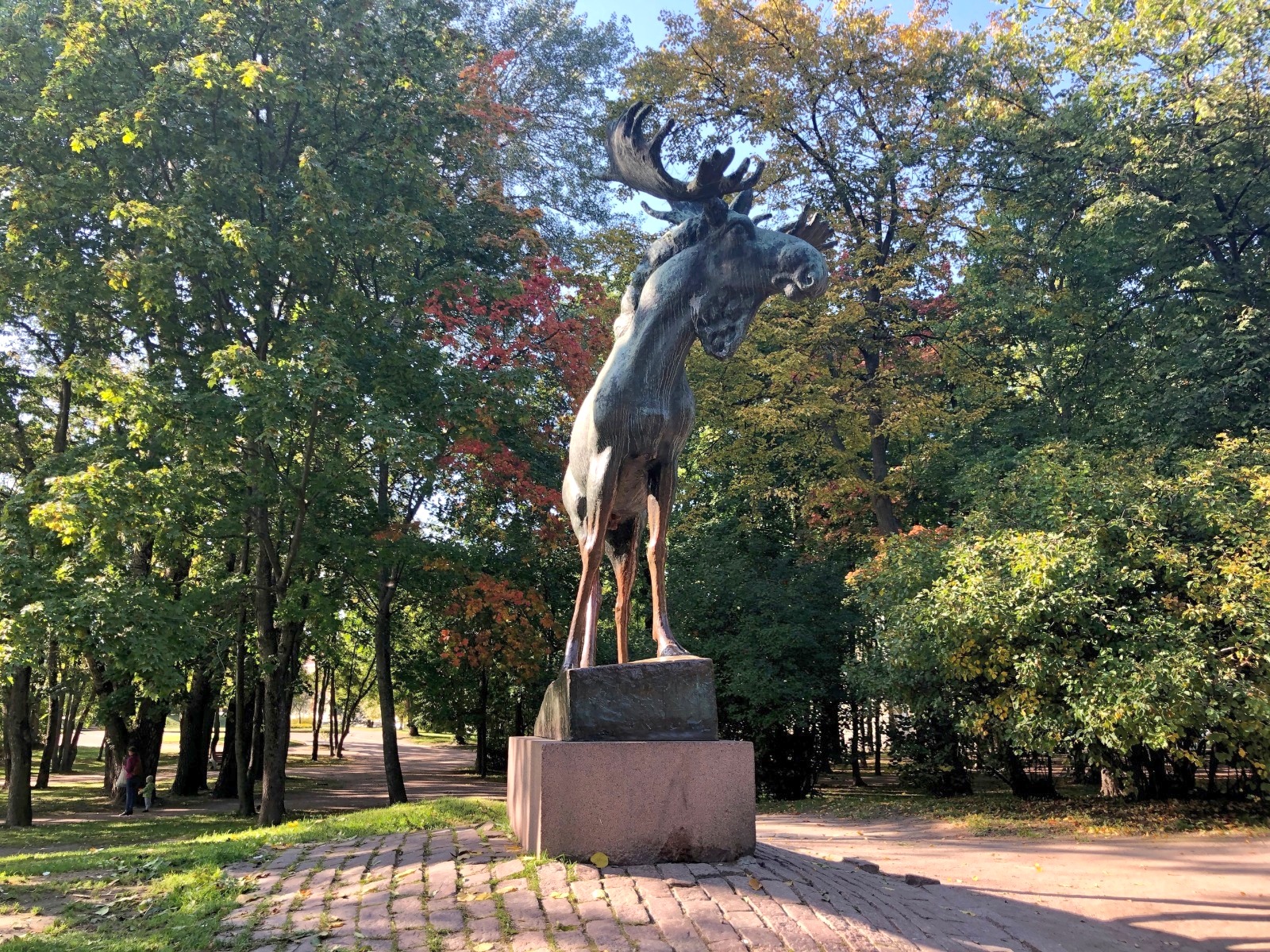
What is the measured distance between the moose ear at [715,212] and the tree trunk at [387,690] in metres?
11.1

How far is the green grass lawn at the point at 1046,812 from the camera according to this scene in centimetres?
1097

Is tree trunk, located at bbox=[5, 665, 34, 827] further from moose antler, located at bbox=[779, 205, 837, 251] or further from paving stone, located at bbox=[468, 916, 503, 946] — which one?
moose antler, located at bbox=[779, 205, 837, 251]

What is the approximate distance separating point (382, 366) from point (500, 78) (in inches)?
416

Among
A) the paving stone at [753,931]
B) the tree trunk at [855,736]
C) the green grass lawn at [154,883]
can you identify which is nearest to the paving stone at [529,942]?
the paving stone at [753,931]

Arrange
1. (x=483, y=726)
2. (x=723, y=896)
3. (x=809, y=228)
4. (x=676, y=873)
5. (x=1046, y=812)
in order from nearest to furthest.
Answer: (x=723, y=896), (x=676, y=873), (x=809, y=228), (x=1046, y=812), (x=483, y=726)

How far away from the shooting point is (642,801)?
4645mm

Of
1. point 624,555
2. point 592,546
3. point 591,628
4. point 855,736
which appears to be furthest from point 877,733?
point 592,546

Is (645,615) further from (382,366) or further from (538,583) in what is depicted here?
(382,366)

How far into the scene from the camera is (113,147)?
1222 centimetres

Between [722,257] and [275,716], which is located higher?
[722,257]

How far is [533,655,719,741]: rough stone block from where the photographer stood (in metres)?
5.00

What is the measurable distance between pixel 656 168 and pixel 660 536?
245cm

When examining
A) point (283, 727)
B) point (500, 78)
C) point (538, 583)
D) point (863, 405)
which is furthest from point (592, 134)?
point (283, 727)

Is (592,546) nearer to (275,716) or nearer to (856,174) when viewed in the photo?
(275,716)
